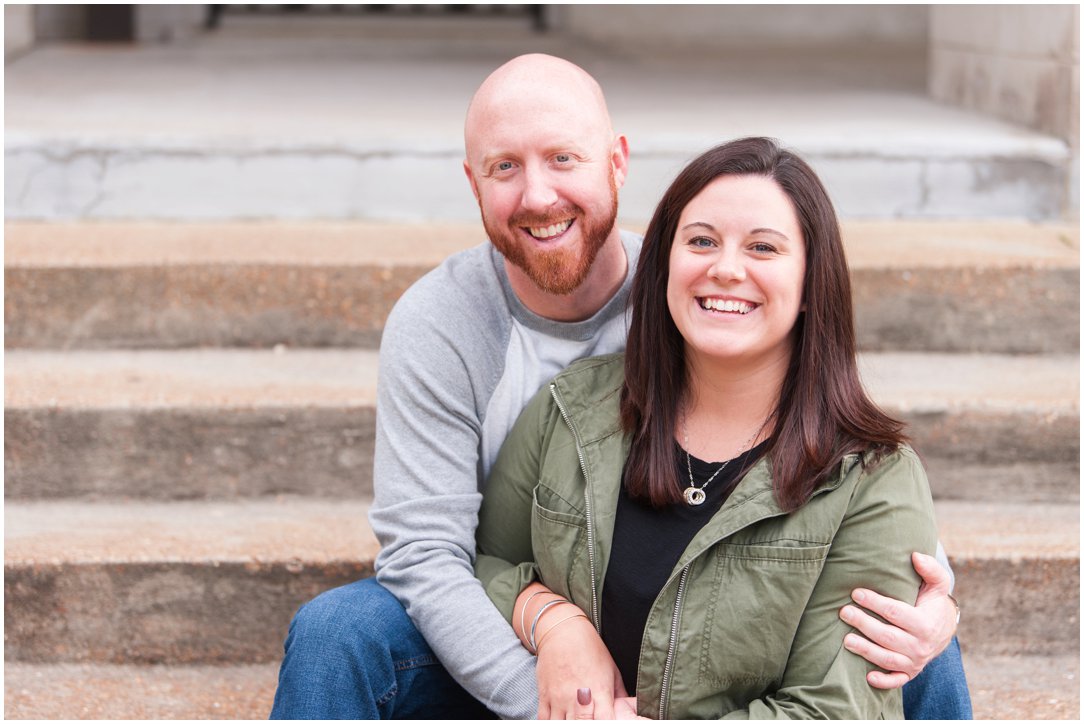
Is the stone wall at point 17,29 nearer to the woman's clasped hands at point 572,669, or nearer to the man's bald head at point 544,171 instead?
the man's bald head at point 544,171

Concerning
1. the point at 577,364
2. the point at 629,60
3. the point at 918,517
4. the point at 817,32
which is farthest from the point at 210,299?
the point at 817,32

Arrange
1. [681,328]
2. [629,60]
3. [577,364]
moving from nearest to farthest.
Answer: [681,328], [577,364], [629,60]

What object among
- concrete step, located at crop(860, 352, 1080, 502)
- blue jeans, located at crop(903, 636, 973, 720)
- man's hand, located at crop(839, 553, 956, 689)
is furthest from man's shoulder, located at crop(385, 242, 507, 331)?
concrete step, located at crop(860, 352, 1080, 502)

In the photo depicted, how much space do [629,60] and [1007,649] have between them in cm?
389

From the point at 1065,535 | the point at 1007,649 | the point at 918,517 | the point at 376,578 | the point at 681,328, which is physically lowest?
the point at 1007,649

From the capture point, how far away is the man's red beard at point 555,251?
1.60 meters

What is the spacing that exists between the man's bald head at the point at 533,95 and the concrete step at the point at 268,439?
2.44 ft

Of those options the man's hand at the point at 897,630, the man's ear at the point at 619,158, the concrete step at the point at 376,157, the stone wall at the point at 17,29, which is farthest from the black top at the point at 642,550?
the stone wall at the point at 17,29

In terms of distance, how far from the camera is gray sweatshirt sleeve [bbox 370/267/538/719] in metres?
1.50

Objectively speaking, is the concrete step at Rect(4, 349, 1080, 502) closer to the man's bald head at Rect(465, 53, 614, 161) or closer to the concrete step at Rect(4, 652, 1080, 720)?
the concrete step at Rect(4, 652, 1080, 720)

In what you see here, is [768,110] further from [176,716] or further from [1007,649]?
[176,716]

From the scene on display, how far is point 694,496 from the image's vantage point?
1.44m

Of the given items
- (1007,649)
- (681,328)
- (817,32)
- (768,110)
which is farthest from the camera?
(817,32)

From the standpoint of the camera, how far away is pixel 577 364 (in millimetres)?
1599
